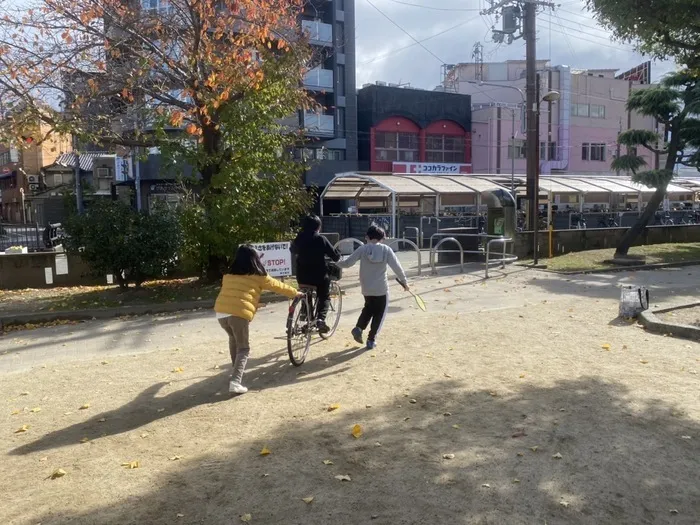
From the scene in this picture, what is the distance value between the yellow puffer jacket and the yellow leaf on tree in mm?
1559

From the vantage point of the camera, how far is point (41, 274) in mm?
13742

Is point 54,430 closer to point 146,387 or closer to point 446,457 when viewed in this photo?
point 146,387

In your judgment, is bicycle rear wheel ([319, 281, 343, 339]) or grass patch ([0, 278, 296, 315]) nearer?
bicycle rear wheel ([319, 281, 343, 339])

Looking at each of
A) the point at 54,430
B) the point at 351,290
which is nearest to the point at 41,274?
the point at 351,290

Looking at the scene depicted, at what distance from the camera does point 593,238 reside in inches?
782

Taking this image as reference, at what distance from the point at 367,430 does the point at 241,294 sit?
6.01 ft

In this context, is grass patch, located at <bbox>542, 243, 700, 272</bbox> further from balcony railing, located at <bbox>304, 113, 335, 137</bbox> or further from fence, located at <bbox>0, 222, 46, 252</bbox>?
balcony railing, located at <bbox>304, 113, 335, 137</bbox>

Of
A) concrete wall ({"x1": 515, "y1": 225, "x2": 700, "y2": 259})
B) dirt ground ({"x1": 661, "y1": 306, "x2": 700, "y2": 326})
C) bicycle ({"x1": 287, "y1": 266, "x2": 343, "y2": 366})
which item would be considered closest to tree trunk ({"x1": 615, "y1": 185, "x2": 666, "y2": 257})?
concrete wall ({"x1": 515, "y1": 225, "x2": 700, "y2": 259})

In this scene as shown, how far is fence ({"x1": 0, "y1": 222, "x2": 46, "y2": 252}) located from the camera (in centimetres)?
1891

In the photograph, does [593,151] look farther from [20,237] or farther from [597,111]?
[20,237]

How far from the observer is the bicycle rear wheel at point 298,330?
6387mm

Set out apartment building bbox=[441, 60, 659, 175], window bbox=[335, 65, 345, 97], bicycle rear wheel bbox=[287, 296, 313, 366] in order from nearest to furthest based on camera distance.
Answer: bicycle rear wheel bbox=[287, 296, 313, 366] → window bbox=[335, 65, 345, 97] → apartment building bbox=[441, 60, 659, 175]

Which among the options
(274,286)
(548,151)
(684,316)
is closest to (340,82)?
(548,151)

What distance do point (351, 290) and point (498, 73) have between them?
46453 mm
